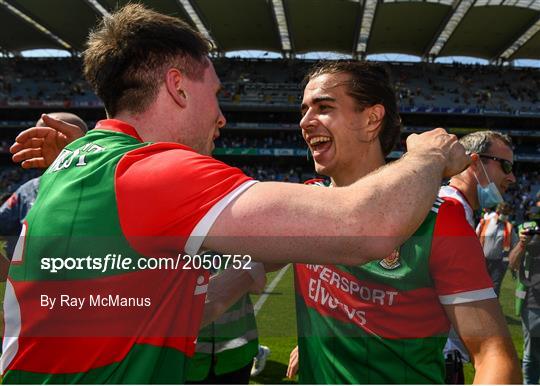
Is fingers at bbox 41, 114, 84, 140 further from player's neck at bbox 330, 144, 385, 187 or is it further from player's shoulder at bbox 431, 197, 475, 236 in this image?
player's shoulder at bbox 431, 197, 475, 236

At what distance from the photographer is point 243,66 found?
137ft

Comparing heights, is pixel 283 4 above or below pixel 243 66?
below

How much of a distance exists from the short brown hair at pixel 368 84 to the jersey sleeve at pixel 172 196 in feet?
4.27

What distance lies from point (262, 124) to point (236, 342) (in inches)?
1435

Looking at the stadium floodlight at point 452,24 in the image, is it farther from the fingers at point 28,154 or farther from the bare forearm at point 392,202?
the bare forearm at point 392,202

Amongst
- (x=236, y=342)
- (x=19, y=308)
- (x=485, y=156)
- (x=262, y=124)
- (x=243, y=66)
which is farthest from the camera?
(x=243, y=66)

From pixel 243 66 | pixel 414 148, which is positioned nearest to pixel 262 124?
pixel 243 66

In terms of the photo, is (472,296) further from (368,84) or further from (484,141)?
(484,141)

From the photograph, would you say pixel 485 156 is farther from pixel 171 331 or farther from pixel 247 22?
pixel 247 22

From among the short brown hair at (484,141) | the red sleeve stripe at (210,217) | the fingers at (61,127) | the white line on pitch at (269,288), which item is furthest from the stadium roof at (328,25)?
the red sleeve stripe at (210,217)

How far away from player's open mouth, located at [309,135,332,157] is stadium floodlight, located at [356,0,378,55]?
2857 centimetres


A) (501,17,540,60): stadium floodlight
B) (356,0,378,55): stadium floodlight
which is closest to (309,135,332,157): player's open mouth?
(356,0,378,55): stadium floodlight

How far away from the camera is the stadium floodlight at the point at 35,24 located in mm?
30197

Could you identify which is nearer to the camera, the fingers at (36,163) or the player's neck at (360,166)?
the fingers at (36,163)
